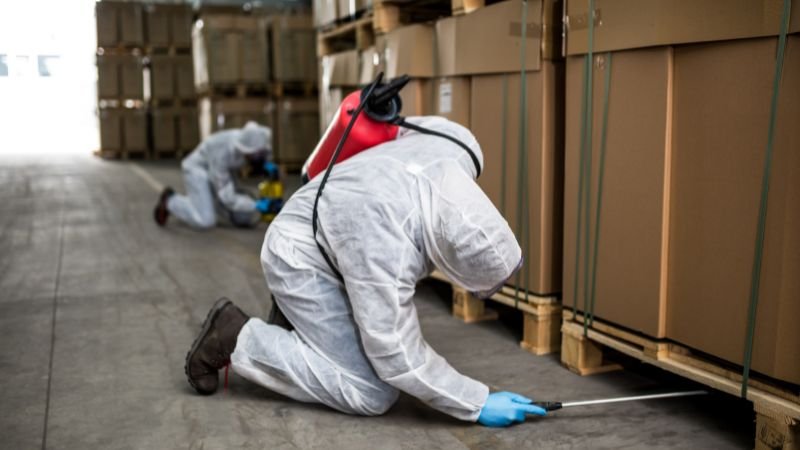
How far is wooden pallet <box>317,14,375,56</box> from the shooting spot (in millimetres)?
5520

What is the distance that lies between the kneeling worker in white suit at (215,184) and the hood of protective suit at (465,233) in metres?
4.51

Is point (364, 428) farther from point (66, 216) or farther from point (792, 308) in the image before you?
point (66, 216)

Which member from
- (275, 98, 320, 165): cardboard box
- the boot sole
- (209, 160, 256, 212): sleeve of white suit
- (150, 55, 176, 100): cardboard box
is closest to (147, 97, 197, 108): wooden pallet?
(150, 55, 176, 100): cardboard box

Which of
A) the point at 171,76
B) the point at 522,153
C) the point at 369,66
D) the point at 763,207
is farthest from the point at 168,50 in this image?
the point at 763,207

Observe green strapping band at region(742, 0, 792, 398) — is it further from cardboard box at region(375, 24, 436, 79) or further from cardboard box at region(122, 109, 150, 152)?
cardboard box at region(122, 109, 150, 152)

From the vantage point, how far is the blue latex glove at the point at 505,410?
104 inches

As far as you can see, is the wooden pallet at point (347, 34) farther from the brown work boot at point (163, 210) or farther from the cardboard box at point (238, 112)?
the cardboard box at point (238, 112)

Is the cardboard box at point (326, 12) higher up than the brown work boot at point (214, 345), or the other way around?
the cardboard box at point (326, 12)

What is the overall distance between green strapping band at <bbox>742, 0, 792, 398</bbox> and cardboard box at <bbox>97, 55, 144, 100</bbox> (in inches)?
589

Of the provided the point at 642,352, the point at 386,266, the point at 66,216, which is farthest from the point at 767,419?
the point at 66,216

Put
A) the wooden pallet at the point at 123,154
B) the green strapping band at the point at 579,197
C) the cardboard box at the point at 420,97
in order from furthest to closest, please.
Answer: the wooden pallet at the point at 123,154
the cardboard box at the point at 420,97
the green strapping band at the point at 579,197

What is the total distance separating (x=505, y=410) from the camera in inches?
104

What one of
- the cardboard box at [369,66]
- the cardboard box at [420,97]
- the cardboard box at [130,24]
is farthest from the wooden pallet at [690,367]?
the cardboard box at [130,24]

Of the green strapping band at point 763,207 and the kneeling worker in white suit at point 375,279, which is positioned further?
the kneeling worker in white suit at point 375,279
